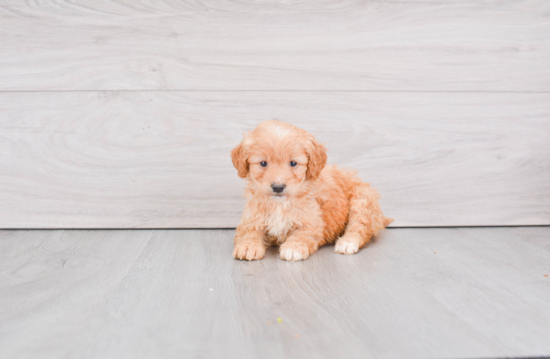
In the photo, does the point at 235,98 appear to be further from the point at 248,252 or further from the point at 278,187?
the point at 248,252

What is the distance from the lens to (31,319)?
1.00 meters

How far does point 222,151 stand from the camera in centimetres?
194

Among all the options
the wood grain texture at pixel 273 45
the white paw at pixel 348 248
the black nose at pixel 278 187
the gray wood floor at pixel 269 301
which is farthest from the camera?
the wood grain texture at pixel 273 45

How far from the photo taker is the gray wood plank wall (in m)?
1.89

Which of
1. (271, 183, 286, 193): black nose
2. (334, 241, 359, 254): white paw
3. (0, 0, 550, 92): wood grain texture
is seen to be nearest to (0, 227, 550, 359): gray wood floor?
(334, 241, 359, 254): white paw

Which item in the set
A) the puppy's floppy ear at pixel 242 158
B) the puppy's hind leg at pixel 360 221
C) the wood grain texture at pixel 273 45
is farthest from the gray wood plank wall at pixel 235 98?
the puppy's floppy ear at pixel 242 158

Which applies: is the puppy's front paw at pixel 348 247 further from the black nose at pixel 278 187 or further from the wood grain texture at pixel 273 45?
the wood grain texture at pixel 273 45

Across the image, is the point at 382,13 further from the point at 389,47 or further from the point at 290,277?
the point at 290,277

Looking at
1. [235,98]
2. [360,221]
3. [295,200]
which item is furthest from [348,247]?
[235,98]

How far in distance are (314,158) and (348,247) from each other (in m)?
0.36

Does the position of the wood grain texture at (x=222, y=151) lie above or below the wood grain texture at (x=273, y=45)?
below

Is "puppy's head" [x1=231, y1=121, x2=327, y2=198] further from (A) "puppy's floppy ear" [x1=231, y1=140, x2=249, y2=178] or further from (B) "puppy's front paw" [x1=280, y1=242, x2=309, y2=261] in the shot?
(B) "puppy's front paw" [x1=280, y1=242, x2=309, y2=261]

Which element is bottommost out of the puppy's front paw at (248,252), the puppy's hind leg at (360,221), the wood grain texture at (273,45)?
the puppy's front paw at (248,252)

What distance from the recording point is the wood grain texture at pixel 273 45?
6.15 feet
